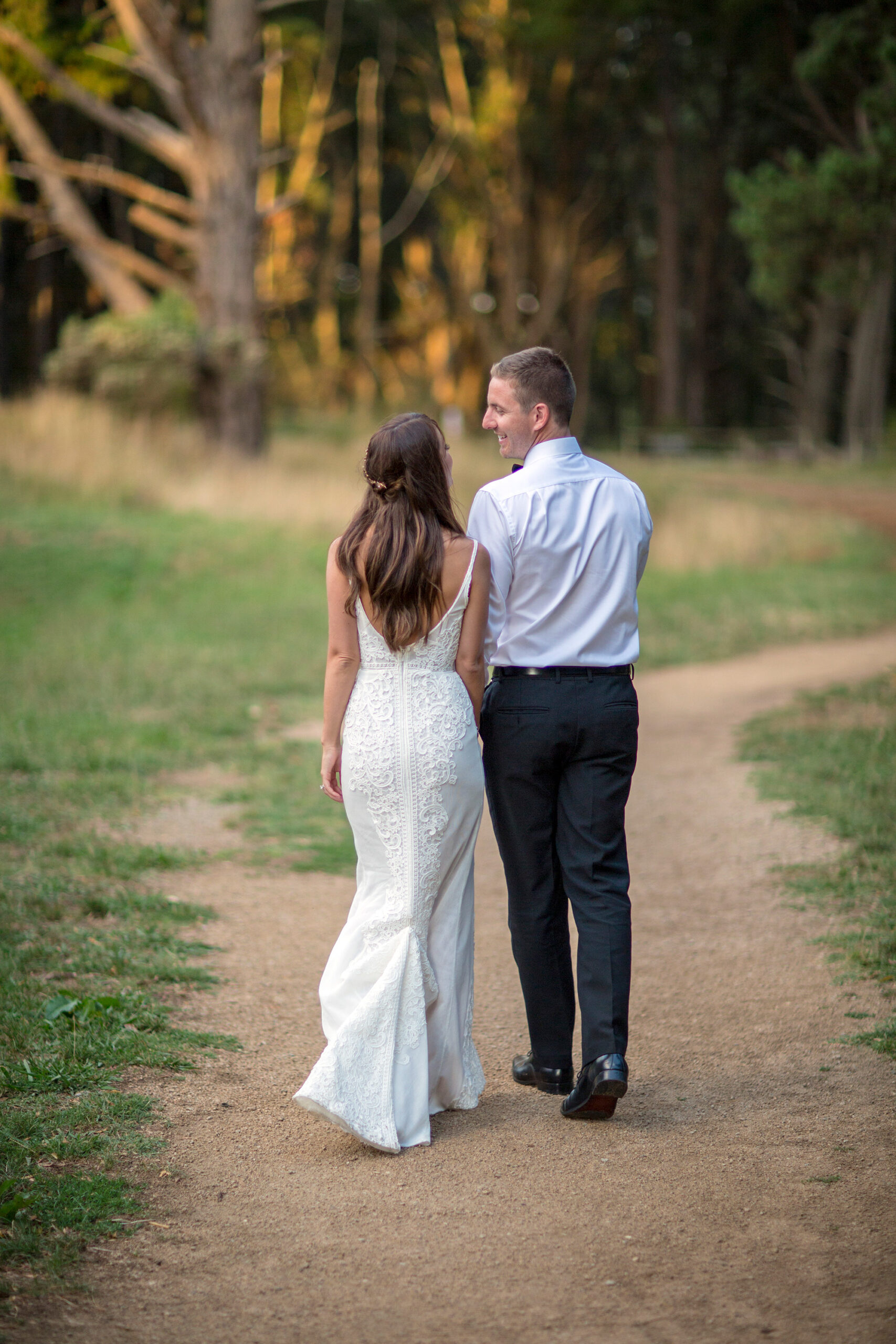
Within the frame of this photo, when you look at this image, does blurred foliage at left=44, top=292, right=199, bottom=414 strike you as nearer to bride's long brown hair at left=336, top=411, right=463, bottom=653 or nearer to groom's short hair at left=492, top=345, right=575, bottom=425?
groom's short hair at left=492, top=345, right=575, bottom=425

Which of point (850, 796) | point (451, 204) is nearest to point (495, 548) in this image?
point (850, 796)

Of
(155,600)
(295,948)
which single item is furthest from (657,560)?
(295,948)

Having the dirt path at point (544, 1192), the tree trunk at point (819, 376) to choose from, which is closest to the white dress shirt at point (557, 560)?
the dirt path at point (544, 1192)

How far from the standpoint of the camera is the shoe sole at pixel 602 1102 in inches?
148

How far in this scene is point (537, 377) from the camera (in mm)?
3766

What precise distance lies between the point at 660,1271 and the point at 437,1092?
100cm

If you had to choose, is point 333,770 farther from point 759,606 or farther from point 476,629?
point 759,606

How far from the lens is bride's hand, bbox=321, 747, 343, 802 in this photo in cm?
387

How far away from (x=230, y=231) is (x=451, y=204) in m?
23.5

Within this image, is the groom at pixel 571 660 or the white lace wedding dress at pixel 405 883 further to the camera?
the groom at pixel 571 660

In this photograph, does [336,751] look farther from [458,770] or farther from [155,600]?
[155,600]

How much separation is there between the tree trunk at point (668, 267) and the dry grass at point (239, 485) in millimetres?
21709

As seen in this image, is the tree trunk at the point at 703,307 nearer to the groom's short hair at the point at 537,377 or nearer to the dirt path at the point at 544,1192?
the dirt path at the point at 544,1192

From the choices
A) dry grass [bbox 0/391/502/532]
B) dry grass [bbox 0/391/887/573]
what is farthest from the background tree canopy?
dry grass [bbox 0/391/887/573]
